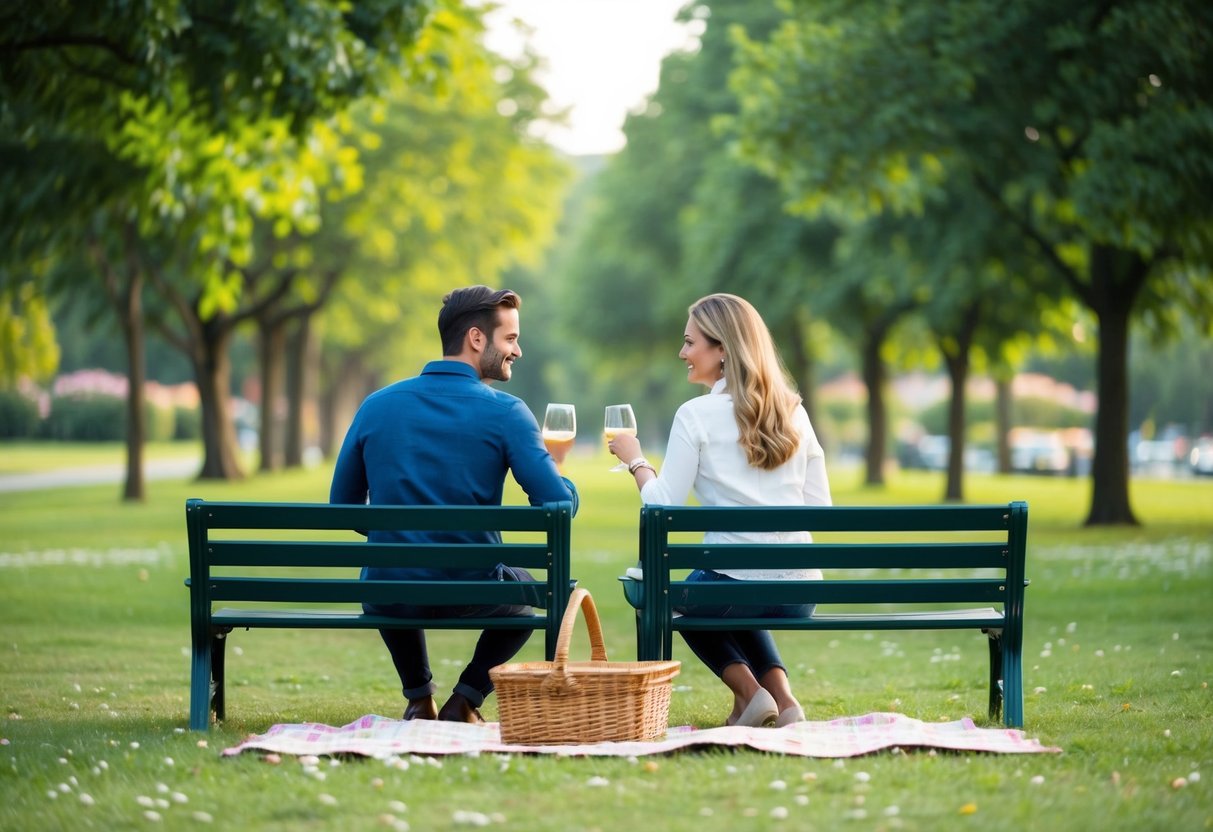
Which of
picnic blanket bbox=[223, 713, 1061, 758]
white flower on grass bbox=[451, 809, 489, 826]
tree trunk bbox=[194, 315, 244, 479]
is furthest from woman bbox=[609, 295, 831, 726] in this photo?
tree trunk bbox=[194, 315, 244, 479]

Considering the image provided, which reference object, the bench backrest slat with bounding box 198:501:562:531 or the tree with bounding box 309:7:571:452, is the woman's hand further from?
the tree with bounding box 309:7:571:452

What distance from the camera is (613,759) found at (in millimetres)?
5391

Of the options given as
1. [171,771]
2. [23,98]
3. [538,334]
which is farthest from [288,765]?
[538,334]

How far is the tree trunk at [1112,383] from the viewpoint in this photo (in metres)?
22.1

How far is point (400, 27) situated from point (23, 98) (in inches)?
117

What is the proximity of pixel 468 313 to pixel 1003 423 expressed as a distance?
128ft

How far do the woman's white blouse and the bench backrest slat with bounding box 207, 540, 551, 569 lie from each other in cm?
52

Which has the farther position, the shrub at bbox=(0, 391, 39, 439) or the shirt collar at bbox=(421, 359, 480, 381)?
the shrub at bbox=(0, 391, 39, 439)

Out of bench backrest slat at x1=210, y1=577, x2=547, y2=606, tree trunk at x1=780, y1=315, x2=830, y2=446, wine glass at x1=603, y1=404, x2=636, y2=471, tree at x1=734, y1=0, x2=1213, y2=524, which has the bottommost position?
bench backrest slat at x1=210, y1=577, x2=547, y2=606

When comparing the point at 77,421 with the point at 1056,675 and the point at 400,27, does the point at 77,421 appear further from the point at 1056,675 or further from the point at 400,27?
the point at 1056,675

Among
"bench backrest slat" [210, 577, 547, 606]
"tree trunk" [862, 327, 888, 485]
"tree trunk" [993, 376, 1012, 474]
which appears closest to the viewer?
"bench backrest slat" [210, 577, 547, 606]

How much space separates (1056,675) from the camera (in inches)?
329

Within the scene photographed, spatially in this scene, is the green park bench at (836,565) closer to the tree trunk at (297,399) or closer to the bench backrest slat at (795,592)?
the bench backrest slat at (795,592)

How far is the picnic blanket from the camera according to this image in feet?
18.0
